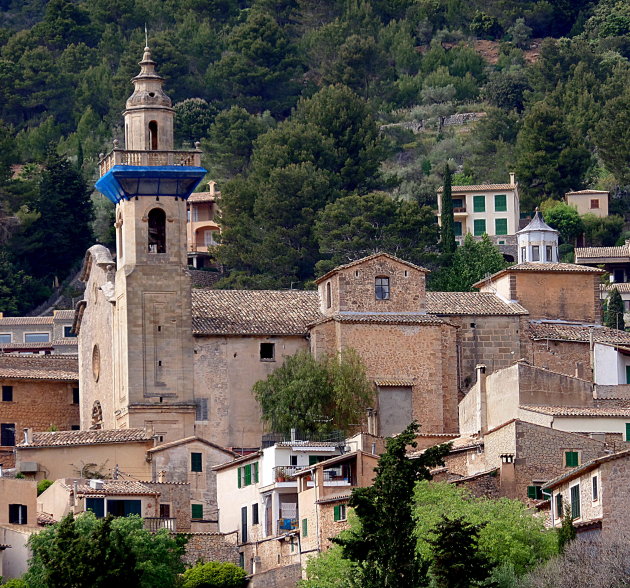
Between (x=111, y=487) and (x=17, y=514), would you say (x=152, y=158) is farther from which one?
(x=17, y=514)

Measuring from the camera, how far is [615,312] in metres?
84.9

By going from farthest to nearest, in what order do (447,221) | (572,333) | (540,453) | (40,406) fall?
(447,221) < (40,406) < (572,333) < (540,453)

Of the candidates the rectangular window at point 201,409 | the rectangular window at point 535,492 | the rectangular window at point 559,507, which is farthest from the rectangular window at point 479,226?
the rectangular window at point 559,507

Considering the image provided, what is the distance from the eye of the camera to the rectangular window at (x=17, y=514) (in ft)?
192

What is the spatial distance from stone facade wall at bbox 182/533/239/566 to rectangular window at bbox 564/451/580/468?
864cm

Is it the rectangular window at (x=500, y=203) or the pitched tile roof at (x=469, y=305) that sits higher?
the rectangular window at (x=500, y=203)

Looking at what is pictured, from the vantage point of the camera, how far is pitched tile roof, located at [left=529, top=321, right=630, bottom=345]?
7131 cm

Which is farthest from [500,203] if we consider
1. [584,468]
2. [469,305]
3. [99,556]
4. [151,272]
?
[99,556]

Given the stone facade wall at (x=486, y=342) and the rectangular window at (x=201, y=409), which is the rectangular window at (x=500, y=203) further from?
the rectangular window at (x=201, y=409)

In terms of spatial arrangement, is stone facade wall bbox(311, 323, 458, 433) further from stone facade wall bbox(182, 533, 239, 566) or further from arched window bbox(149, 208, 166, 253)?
stone facade wall bbox(182, 533, 239, 566)

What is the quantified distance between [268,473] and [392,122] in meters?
58.5

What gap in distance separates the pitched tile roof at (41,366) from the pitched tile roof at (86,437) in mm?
8099

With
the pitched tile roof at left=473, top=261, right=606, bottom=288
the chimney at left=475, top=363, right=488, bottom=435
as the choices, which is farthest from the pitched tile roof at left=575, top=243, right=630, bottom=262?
the chimney at left=475, top=363, right=488, bottom=435

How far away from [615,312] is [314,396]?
20.3m
